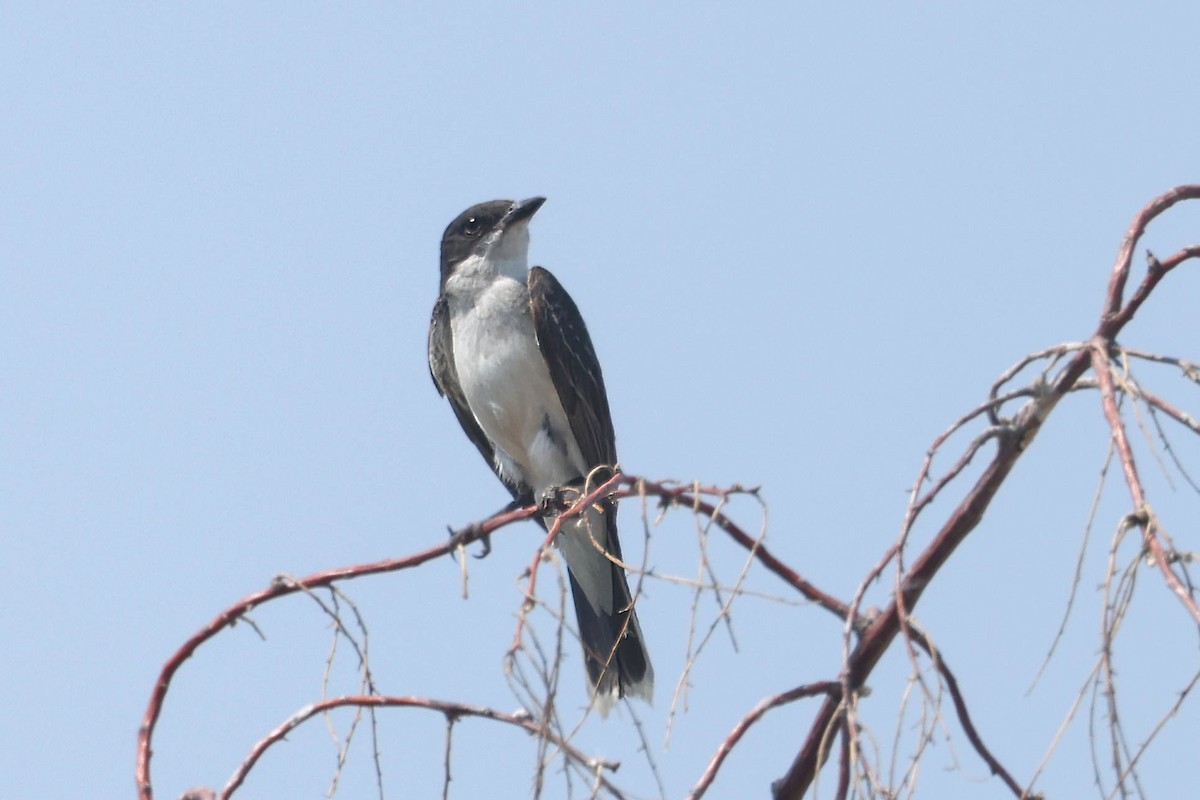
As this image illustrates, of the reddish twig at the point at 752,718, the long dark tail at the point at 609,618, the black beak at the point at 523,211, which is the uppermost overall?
the black beak at the point at 523,211

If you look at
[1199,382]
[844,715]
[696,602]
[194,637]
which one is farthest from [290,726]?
[1199,382]

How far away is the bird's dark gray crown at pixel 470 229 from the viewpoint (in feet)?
25.6

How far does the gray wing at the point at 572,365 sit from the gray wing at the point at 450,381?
16.9 inches

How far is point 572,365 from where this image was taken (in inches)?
289

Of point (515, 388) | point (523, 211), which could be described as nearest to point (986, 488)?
point (515, 388)

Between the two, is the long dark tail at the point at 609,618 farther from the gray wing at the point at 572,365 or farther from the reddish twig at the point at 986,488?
the reddish twig at the point at 986,488

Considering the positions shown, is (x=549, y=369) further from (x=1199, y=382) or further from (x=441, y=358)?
(x=1199, y=382)

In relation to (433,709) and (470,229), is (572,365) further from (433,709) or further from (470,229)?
(433,709)

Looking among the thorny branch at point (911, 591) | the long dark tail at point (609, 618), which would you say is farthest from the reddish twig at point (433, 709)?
the long dark tail at point (609, 618)

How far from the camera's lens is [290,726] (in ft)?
9.74

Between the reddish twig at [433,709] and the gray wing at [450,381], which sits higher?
the gray wing at [450,381]

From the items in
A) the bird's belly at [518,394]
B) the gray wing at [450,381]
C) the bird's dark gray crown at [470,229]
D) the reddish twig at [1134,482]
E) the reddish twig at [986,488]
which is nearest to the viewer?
the reddish twig at [1134,482]

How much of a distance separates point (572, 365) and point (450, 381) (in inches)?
27.7

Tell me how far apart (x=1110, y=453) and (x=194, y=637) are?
1807 millimetres
